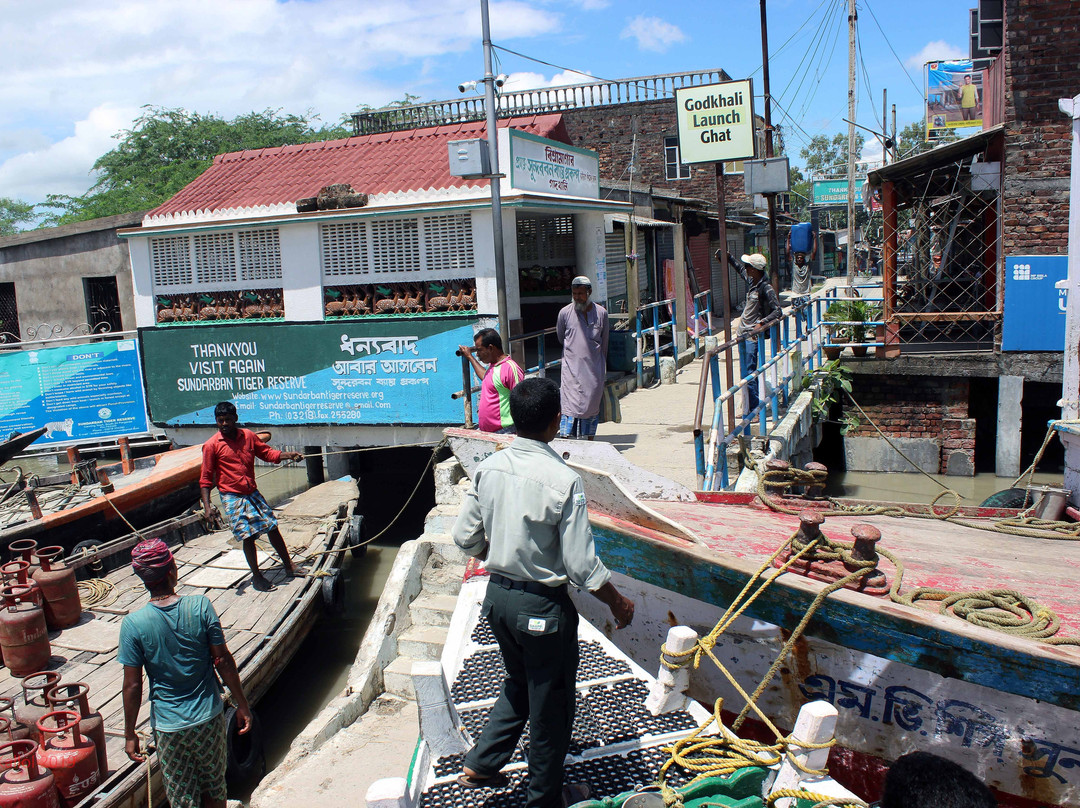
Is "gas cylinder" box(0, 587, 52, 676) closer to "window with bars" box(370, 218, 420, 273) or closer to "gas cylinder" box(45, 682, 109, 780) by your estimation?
"gas cylinder" box(45, 682, 109, 780)

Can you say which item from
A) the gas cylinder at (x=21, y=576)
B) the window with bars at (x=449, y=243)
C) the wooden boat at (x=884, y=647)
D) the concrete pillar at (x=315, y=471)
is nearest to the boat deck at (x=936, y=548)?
the wooden boat at (x=884, y=647)

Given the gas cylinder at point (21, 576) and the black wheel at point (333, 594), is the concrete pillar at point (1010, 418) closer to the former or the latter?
the black wheel at point (333, 594)

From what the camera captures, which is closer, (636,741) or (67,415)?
(636,741)

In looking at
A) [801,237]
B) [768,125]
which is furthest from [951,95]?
[768,125]

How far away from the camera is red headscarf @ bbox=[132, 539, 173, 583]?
149 inches

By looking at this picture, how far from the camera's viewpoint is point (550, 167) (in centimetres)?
1126

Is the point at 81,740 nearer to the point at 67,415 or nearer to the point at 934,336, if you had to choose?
the point at 67,415

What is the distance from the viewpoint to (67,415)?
12727mm

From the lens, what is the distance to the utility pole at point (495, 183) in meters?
8.76

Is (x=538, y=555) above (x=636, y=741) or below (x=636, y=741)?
above

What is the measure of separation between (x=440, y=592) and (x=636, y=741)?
11.5 ft

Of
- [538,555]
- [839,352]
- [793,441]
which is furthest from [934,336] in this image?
[538,555]

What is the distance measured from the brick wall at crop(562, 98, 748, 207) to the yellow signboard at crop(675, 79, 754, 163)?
1855 cm

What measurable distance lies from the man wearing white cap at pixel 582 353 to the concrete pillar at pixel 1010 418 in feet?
22.2
